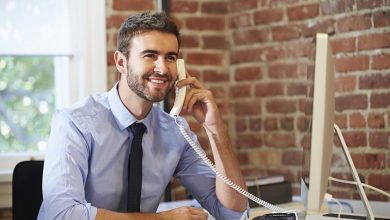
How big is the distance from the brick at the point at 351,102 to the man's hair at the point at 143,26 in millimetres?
946

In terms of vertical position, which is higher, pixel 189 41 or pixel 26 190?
pixel 189 41

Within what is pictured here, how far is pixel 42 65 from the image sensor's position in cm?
281

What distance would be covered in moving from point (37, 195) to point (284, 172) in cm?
130

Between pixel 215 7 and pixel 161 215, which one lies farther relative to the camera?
pixel 215 7

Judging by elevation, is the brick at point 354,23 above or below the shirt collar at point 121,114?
above

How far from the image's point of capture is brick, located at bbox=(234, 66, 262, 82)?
9.73 ft

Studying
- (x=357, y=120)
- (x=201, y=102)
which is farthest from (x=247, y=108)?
(x=201, y=102)

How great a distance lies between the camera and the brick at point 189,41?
297 cm

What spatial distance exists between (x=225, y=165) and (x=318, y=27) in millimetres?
979

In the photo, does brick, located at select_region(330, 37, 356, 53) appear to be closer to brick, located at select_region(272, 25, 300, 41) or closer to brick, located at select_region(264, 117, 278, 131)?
brick, located at select_region(272, 25, 300, 41)

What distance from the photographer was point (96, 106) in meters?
1.99

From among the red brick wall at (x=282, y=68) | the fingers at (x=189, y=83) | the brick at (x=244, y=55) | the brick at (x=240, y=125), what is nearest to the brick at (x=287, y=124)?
the red brick wall at (x=282, y=68)

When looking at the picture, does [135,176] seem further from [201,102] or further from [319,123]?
[319,123]

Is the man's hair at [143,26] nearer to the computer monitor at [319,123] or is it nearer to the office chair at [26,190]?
the office chair at [26,190]
